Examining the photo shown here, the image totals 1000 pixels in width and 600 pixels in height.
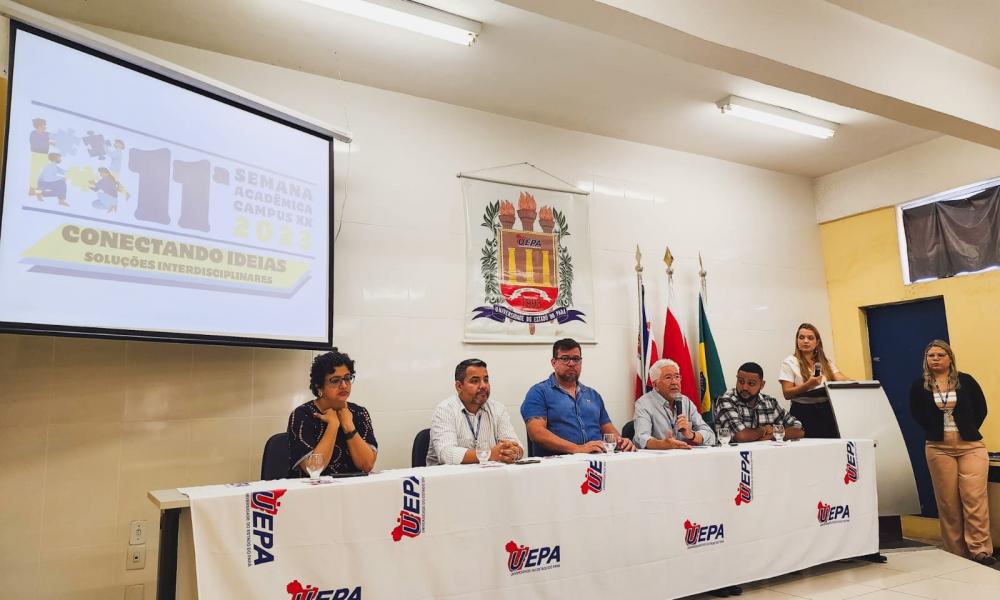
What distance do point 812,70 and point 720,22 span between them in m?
0.62

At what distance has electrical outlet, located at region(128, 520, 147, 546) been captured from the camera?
307 centimetres

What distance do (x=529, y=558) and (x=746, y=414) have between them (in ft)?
7.05

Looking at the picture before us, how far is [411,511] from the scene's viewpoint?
234 cm

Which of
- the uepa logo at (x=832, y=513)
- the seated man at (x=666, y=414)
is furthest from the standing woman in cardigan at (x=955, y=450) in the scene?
the seated man at (x=666, y=414)

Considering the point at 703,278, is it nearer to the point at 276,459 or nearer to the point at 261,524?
the point at 276,459

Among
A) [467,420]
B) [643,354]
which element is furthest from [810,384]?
[467,420]

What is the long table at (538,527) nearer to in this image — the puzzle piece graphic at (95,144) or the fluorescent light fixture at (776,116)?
the puzzle piece graphic at (95,144)

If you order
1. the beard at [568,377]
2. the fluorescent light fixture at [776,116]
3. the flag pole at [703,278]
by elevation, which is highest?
the fluorescent light fixture at [776,116]

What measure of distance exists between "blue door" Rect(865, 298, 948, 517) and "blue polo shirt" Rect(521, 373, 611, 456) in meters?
3.06

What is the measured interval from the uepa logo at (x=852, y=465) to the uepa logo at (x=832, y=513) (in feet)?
0.47

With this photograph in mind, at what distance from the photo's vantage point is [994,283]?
472cm

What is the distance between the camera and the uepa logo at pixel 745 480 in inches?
124

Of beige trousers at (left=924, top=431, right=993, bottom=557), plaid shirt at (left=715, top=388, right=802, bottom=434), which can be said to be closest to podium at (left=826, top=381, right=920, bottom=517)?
beige trousers at (left=924, top=431, right=993, bottom=557)

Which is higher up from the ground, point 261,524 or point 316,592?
point 261,524
